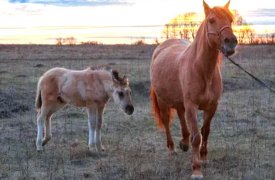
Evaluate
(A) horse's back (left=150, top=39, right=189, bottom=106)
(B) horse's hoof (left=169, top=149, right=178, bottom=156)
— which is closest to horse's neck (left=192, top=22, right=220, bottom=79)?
(A) horse's back (left=150, top=39, right=189, bottom=106)

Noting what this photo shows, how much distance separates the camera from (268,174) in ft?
23.2

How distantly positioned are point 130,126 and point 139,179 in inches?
147

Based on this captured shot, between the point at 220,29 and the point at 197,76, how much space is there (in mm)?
873

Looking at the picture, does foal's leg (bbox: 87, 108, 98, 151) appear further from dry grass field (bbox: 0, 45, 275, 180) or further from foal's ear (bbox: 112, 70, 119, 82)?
foal's ear (bbox: 112, 70, 119, 82)

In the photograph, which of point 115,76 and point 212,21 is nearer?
point 212,21

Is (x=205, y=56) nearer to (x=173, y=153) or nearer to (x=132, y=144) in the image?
(x=173, y=153)

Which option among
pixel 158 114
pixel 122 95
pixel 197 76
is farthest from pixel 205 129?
pixel 158 114

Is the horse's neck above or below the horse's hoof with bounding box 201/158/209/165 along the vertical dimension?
above

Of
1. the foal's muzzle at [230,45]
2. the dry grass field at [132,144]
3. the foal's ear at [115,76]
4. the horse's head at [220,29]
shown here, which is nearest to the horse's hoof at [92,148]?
the dry grass field at [132,144]

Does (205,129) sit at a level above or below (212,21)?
below

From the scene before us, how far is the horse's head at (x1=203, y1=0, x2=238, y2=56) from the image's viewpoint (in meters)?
6.02

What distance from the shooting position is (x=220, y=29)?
6.23 meters

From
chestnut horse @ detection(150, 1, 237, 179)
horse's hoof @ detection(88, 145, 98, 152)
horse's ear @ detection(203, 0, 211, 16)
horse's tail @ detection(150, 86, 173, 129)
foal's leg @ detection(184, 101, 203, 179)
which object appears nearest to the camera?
chestnut horse @ detection(150, 1, 237, 179)

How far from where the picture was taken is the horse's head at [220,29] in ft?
19.7
